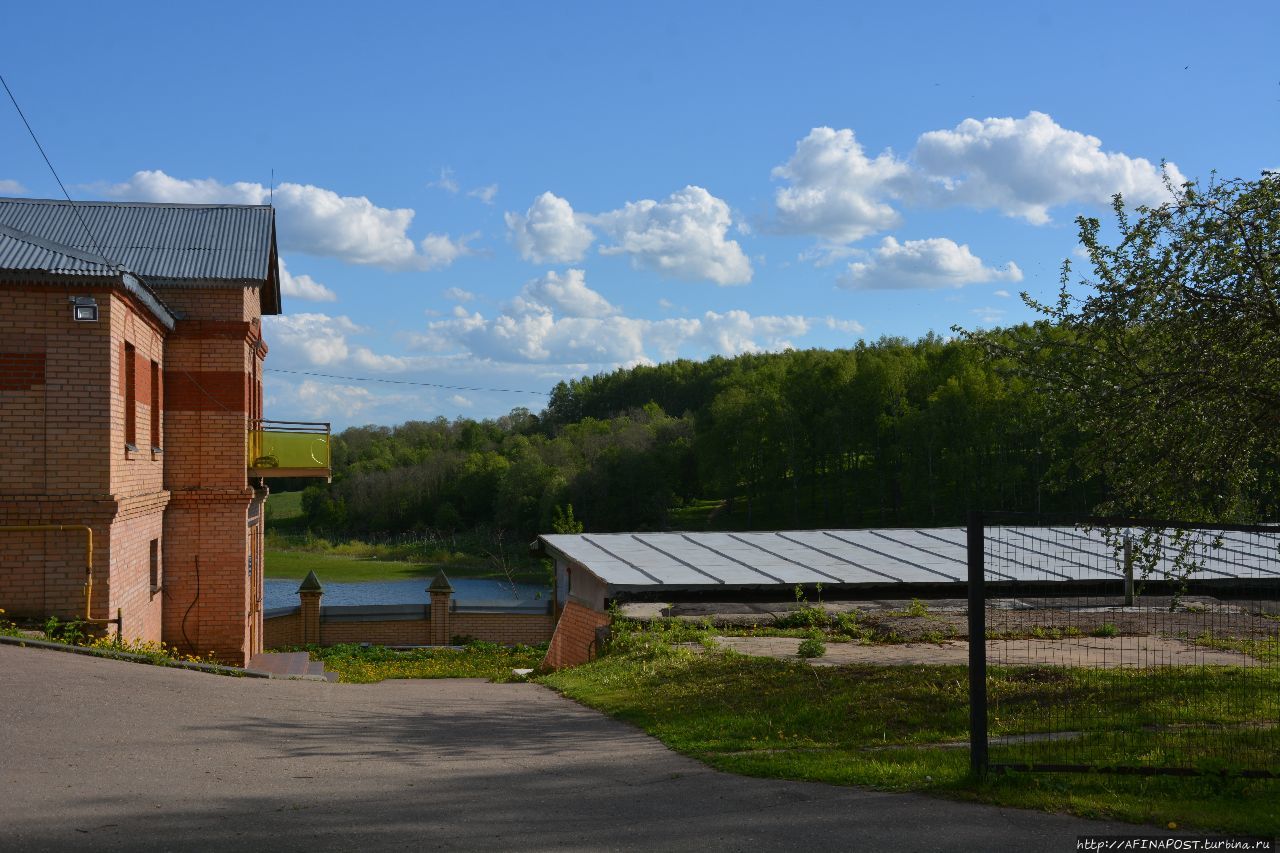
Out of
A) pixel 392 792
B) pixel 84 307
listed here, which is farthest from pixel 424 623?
pixel 392 792

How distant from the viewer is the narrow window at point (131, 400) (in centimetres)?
1508

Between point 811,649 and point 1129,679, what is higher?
point 1129,679

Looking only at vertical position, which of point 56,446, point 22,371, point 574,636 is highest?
point 22,371

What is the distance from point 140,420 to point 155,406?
166 cm

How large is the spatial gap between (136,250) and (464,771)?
13.9 metres

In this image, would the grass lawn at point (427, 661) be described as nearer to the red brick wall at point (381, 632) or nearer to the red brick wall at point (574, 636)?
the red brick wall at point (574, 636)

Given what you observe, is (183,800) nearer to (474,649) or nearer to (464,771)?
(464,771)

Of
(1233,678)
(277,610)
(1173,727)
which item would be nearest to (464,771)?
(1173,727)

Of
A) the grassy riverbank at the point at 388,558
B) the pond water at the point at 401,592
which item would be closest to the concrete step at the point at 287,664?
the pond water at the point at 401,592

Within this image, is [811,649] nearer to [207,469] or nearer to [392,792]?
[392,792]

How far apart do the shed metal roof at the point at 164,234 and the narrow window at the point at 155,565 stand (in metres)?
4.14

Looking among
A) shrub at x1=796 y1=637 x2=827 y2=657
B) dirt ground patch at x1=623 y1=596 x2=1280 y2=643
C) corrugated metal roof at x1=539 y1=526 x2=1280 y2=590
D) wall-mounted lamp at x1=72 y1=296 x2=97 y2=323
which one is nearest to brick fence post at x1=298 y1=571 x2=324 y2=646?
corrugated metal roof at x1=539 y1=526 x2=1280 y2=590

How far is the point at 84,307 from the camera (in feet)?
43.2

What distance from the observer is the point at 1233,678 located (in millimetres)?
9523
